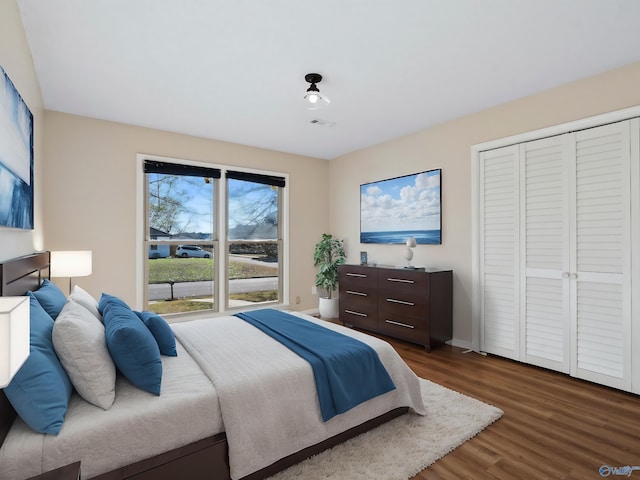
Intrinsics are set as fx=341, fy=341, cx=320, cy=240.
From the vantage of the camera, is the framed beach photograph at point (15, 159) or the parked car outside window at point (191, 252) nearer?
the framed beach photograph at point (15, 159)

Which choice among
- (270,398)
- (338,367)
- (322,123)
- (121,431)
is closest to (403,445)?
(338,367)

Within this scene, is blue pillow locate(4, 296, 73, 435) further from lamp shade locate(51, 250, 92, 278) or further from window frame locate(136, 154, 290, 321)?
window frame locate(136, 154, 290, 321)

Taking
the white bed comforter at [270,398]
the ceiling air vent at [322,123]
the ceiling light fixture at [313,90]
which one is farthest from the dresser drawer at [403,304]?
the ceiling light fixture at [313,90]

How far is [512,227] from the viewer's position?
11.3 feet

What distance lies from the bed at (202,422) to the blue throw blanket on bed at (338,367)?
65 mm

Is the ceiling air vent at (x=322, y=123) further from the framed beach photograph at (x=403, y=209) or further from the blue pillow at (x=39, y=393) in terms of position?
the blue pillow at (x=39, y=393)

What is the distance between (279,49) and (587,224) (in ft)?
9.59

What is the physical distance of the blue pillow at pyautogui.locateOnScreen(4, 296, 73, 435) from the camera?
1.27 m

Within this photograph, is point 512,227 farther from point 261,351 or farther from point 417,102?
point 261,351

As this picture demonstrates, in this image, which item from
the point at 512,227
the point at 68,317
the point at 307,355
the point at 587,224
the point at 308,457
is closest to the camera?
the point at 68,317

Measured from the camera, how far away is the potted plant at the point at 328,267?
208 inches

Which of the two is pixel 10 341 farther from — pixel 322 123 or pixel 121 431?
pixel 322 123

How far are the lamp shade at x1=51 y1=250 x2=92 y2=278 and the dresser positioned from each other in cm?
303

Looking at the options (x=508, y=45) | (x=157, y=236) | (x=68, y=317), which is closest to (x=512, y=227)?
(x=508, y=45)
